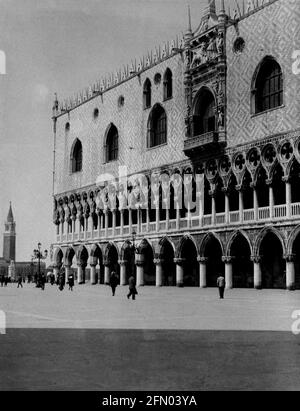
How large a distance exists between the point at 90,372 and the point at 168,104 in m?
31.2

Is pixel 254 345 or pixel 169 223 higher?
pixel 169 223

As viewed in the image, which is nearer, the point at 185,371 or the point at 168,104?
the point at 185,371

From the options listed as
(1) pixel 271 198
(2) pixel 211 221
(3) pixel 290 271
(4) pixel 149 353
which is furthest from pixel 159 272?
(4) pixel 149 353

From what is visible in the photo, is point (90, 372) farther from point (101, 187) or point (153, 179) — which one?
point (101, 187)

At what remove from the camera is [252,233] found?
29.6 meters

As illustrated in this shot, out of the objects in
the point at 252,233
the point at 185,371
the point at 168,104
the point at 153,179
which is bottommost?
the point at 185,371

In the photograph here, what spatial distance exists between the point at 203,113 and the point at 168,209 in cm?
563

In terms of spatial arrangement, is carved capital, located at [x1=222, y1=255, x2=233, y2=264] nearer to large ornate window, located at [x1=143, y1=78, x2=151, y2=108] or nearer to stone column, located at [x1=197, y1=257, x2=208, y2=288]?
stone column, located at [x1=197, y1=257, x2=208, y2=288]

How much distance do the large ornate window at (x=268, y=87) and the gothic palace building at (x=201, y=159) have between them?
50 millimetres

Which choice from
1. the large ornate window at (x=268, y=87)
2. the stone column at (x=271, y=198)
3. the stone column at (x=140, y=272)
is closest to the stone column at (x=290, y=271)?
the stone column at (x=271, y=198)

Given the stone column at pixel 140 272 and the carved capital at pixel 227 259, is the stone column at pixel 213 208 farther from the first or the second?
the stone column at pixel 140 272

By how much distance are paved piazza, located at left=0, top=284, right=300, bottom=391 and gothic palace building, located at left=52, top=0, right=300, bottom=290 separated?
16.4 meters
